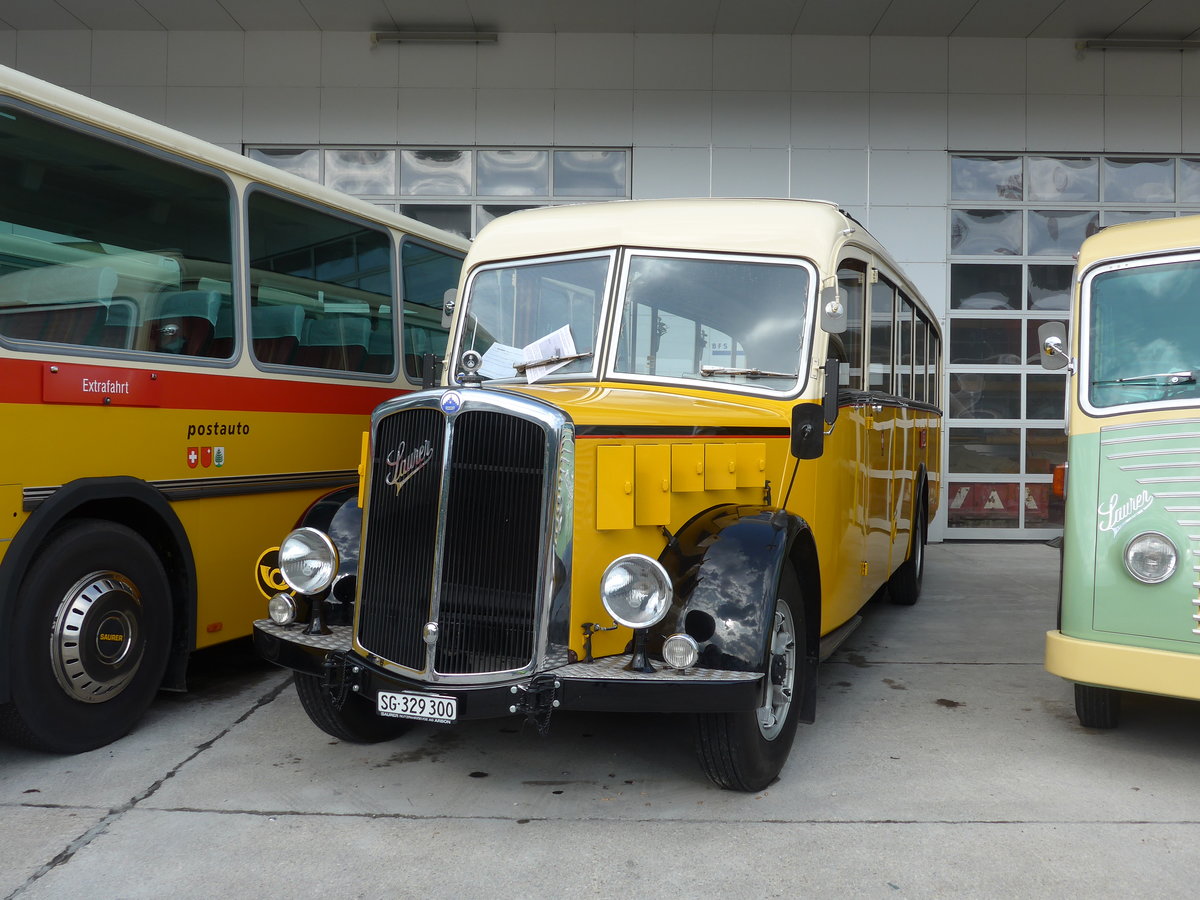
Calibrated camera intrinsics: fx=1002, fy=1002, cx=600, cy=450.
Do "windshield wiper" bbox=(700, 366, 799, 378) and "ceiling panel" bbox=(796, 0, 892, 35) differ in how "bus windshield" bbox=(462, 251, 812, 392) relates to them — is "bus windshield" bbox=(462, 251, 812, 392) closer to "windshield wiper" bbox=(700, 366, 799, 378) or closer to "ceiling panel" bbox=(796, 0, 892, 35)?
"windshield wiper" bbox=(700, 366, 799, 378)

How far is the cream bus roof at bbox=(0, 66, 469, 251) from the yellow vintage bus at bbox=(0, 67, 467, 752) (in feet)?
0.04

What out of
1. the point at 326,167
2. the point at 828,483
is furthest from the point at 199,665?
the point at 326,167

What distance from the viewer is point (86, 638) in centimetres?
441

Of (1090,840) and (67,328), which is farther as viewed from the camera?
(67,328)

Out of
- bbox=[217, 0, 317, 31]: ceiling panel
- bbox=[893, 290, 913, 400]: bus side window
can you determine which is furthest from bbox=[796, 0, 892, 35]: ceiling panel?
bbox=[217, 0, 317, 31]: ceiling panel

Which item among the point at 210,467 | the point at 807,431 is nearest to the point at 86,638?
the point at 210,467

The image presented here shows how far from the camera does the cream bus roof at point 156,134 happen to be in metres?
4.18

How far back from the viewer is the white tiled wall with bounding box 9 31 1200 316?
468 inches

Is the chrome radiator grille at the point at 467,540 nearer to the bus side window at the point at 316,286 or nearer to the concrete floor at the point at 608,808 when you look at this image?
the concrete floor at the point at 608,808

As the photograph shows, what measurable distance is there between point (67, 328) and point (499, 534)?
7.26ft

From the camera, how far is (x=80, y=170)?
4.44 m

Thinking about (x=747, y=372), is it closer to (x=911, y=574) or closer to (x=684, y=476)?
(x=684, y=476)

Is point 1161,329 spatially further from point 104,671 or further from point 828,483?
point 104,671

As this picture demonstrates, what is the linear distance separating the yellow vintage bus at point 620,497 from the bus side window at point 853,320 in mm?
22
